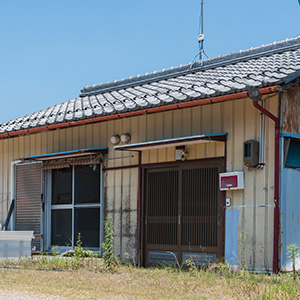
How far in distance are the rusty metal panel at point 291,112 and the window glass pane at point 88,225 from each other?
431 cm

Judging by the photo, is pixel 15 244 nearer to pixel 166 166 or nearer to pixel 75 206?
pixel 75 206

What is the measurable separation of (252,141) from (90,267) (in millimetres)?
3333

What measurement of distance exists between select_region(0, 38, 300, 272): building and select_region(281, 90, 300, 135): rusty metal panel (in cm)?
2

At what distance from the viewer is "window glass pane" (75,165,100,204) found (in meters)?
11.4

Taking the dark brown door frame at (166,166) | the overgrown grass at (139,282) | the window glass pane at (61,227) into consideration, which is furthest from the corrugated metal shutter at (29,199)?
the dark brown door frame at (166,166)

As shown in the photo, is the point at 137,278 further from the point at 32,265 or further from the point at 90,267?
the point at 32,265

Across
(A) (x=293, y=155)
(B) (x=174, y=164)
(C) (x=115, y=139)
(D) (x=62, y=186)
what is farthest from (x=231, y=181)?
(D) (x=62, y=186)

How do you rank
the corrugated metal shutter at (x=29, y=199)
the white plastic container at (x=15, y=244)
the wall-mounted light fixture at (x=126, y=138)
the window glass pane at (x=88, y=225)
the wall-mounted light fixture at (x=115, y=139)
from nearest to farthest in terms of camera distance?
the wall-mounted light fixture at (x=126, y=138) < the wall-mounted light fixture at (x=115, y=139) < the white plastic container at (x=15, y=244) < the window glass pane at (x=88, y=225) < the corrugated metal shutter at (x=29, y=199)

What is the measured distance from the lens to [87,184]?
38.1 ft

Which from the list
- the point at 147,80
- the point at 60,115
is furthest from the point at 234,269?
the point at 147,80

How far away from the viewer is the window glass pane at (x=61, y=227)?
1195 cm

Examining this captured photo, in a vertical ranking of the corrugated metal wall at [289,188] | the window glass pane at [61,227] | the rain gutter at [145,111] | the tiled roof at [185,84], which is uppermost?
the tiled roof at [185,84]

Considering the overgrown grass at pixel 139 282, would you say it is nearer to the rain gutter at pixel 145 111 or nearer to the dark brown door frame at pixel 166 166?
the dark brown door frame at pixel 166 166

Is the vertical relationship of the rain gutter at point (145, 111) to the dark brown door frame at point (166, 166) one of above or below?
above
